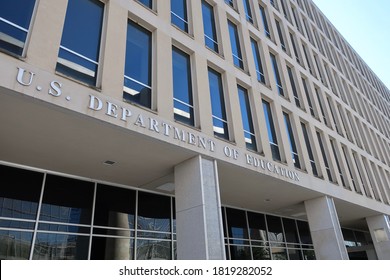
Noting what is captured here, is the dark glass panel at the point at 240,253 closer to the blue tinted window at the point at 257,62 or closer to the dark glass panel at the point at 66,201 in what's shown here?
the dark glass panel at the point at 66,201

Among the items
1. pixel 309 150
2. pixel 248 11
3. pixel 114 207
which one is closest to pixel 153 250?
pixel 114 207

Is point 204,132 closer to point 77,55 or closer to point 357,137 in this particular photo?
point 77,55

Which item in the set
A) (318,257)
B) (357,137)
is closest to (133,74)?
(318,257)

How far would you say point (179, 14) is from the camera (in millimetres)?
11977

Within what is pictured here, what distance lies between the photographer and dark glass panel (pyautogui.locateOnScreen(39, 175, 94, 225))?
30.6 feet

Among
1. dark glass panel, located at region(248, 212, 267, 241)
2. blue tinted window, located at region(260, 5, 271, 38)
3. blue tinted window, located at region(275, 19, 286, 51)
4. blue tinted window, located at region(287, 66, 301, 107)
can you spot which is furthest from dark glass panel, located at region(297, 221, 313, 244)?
blue tinted window, located at region(260, 5, 271, 38)

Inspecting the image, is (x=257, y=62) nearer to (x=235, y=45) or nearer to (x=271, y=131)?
(x=235, y=45)

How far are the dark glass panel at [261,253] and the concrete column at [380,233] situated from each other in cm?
802

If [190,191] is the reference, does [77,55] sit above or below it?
above

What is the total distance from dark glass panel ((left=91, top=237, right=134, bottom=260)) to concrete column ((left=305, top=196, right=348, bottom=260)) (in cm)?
895

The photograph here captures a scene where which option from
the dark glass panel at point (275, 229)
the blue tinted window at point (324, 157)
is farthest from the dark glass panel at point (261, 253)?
the blue tinted window at point (324, 157)

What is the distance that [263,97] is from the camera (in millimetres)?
14250

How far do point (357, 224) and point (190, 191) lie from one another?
18.4 meters

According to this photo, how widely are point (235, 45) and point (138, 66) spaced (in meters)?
6.44
